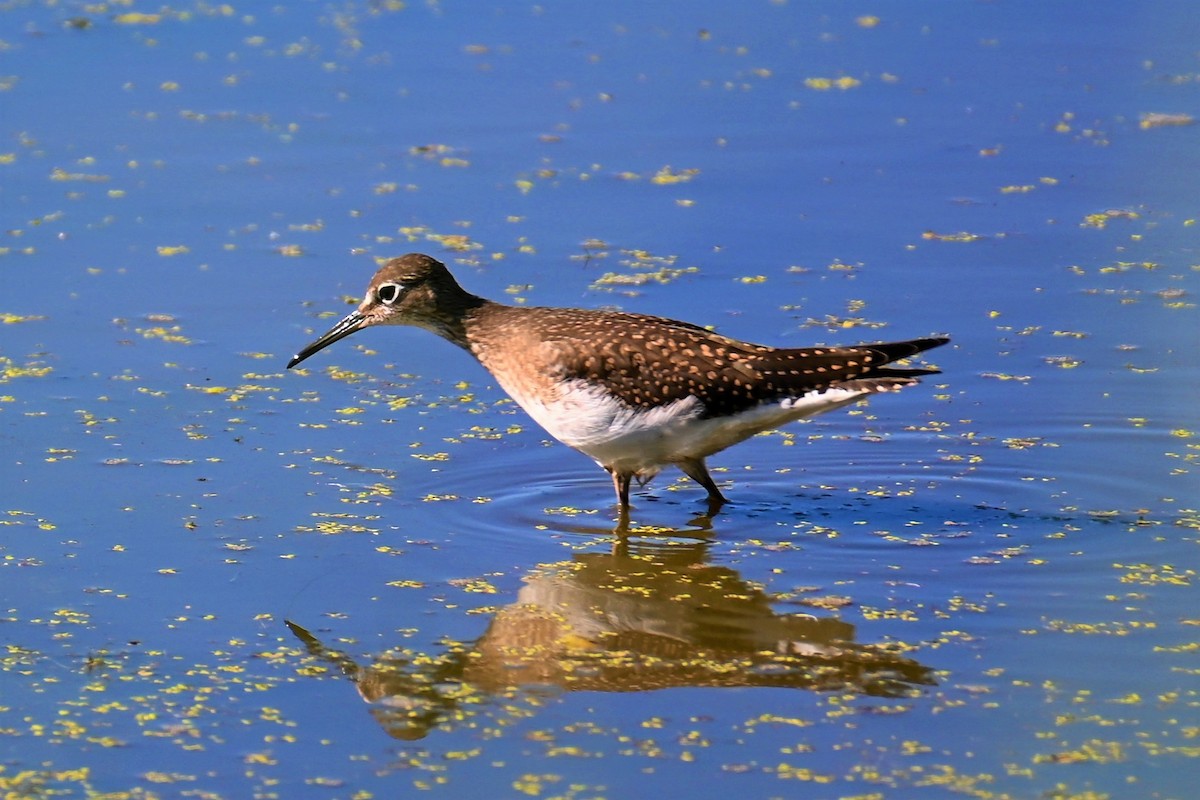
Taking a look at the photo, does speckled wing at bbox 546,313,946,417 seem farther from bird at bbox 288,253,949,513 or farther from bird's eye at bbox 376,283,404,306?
bird's eye at bbox 376,283,404,306

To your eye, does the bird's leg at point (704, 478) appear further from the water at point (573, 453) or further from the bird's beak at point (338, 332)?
the bird's beak at point (338, 332)

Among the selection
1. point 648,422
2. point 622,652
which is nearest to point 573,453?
point 648,422

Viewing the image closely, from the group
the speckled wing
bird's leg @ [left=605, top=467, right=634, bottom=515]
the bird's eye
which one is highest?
the bird's eye

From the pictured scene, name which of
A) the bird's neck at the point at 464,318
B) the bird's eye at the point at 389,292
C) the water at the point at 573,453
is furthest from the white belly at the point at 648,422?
the bird's eye at the point at 389,292

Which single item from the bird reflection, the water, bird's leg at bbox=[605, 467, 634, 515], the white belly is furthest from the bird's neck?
the bird reflection

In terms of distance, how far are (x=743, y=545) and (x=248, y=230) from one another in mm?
4594

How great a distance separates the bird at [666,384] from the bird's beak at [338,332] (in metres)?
0.90

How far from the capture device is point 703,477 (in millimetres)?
7938

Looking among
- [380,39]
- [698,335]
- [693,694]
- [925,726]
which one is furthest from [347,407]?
[380,39]

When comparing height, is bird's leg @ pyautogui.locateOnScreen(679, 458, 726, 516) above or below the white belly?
below

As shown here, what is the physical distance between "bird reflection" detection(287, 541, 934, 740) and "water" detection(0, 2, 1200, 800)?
20mm

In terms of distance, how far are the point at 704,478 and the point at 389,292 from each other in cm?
169

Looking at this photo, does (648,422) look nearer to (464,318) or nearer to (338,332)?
(464,318)

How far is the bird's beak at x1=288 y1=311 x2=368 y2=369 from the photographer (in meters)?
8.59
